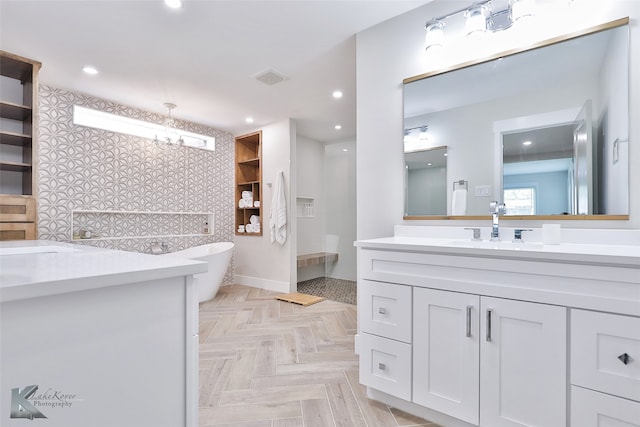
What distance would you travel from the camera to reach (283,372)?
2.04 m

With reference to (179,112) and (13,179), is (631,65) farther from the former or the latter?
(13,179)

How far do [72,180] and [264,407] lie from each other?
313 centimetres

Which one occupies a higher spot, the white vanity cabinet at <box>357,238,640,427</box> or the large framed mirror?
the large framed mirror

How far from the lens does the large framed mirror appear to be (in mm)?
1475

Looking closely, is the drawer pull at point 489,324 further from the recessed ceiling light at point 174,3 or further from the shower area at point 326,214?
the shower area at point 326,214

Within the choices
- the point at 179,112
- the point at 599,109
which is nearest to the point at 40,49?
the point at 179,112

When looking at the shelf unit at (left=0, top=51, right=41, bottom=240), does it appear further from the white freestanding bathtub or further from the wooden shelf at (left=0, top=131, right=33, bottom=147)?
the white freestanding bathtub

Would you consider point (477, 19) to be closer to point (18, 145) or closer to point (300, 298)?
point (300, 298)

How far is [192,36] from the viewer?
7.41 feet

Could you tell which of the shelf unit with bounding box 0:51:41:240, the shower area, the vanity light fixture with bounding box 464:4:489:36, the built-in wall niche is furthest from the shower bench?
the vanity light fixture with bounding box 464:4:489:36

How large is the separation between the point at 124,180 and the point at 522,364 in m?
4.08

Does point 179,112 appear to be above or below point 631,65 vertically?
above

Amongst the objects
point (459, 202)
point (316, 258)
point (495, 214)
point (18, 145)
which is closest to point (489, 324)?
point (495, 214)

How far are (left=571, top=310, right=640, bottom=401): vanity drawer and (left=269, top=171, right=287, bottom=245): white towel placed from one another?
3.37m
